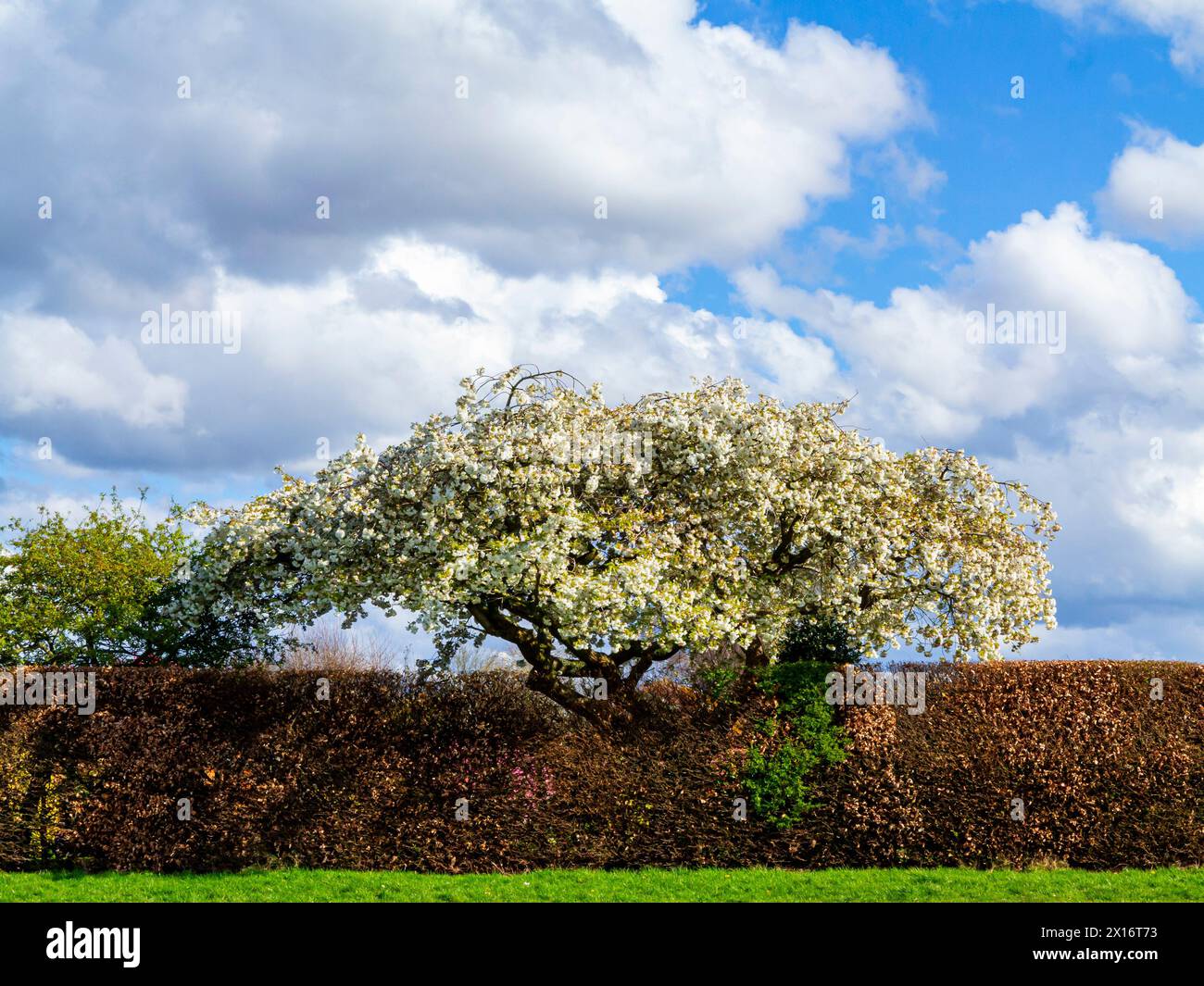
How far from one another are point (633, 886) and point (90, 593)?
684 inches

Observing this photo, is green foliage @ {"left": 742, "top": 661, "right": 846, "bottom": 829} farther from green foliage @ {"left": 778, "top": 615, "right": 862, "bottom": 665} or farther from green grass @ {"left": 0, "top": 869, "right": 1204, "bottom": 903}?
green foliage @ {"left": 778, "top": 615, "right": 862, "bottom": 665}

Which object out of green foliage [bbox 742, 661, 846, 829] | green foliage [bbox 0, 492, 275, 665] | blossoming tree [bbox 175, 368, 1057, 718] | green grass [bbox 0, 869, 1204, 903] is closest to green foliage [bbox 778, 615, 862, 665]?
blossoming tree [bbox 175, 368, 1057, 718]

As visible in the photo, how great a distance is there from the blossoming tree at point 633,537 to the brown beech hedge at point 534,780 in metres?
1.28

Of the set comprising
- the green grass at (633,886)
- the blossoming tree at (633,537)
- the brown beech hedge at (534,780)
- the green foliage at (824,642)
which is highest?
the blossoming tree at (633,537)

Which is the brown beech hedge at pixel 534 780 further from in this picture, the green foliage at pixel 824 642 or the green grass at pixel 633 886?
the green foliage at pixel 824 642

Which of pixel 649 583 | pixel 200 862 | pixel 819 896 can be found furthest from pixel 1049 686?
pixel 200 862

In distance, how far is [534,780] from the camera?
58.4ft

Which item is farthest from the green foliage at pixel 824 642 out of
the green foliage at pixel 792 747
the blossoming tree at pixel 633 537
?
the green foliage at pixel 792 747

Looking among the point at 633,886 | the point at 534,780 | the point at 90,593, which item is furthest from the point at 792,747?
the point at 90,593

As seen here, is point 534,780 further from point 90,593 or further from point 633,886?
point 90,593

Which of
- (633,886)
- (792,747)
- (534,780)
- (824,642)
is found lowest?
(633,886)

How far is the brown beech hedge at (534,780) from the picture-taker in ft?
58.0

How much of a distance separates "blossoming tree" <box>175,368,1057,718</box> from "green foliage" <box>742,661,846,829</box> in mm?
1011
